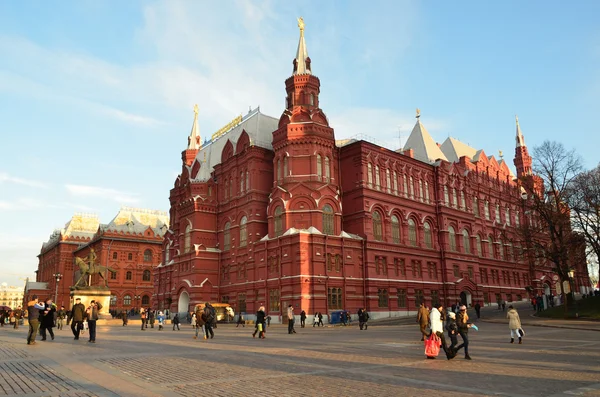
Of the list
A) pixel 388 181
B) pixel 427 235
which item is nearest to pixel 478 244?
pixel 427 235

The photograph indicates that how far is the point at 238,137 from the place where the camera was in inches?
2388

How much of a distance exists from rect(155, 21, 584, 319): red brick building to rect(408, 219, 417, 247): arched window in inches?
9.2

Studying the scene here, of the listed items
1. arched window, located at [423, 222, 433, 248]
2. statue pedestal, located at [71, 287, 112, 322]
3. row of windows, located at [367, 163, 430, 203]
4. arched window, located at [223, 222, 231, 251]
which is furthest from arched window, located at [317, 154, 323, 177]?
statue pedestal, located at [71, 287, 112, 322]

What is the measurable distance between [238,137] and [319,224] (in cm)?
1941

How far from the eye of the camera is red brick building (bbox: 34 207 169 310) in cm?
Answer: 8800

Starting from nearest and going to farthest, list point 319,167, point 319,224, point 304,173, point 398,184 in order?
1. point 319,224
2. point 304,173
3. point 319,167
4. point 398,184

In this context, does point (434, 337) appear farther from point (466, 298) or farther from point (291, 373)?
point (466, 298)

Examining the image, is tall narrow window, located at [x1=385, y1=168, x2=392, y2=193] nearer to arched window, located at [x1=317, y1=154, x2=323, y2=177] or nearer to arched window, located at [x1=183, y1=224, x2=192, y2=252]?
arched window, located at [x1=317, y1=154, x2=323, y2=177]

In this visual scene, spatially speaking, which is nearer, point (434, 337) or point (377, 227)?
point (434, 337)

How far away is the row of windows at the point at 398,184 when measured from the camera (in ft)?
173

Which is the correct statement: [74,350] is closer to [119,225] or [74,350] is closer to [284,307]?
[284,307]

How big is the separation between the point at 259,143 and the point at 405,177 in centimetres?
1738

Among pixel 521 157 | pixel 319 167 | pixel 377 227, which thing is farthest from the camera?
pixel 521 157

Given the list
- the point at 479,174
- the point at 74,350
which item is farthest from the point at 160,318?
the point at 479,174
